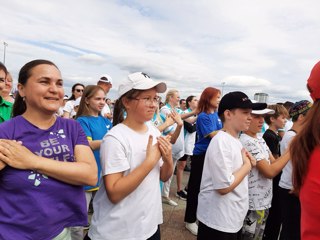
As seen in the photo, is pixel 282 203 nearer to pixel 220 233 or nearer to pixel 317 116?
pixel 220 233

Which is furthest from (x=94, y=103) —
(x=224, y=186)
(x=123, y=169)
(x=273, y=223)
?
(x=273, y=223)

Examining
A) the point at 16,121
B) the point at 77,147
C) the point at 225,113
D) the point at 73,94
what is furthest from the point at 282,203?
the point at 73,94

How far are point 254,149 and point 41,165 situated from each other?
2284mm

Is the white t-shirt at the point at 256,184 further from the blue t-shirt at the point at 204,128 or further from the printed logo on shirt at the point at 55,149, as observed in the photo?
the printed logo on shirt at the point at 55,149

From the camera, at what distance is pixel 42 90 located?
1654 mm

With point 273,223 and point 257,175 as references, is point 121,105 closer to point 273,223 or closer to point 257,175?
point 257,175

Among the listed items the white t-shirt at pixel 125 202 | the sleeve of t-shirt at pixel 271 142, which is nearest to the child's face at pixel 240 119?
the white t-shirt at pixel 125 202

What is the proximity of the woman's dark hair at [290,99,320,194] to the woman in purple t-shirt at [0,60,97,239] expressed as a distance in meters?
1.25

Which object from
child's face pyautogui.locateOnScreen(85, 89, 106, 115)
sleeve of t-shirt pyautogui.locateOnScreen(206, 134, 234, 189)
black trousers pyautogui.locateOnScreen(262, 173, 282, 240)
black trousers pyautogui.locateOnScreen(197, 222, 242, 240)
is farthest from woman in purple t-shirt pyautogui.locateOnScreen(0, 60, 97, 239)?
black trousers pyautogui.locateOnScreen(262, 173, 282, 240)

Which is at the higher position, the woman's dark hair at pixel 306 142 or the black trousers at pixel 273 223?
the woman's dark hair at pixel 306 142

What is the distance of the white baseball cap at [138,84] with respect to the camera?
1.99 meters

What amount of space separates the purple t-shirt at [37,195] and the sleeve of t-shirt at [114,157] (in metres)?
0.23

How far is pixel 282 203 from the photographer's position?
9.93 ft

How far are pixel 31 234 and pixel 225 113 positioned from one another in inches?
81.2
